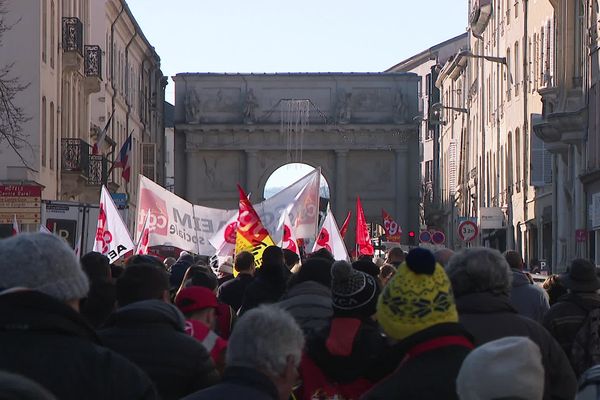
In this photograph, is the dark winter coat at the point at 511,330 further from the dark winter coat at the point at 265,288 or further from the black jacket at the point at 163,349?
the dark winter coat at the point at 265,288

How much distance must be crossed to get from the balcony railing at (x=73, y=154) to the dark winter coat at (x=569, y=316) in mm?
31090

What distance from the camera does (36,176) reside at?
36.1 m

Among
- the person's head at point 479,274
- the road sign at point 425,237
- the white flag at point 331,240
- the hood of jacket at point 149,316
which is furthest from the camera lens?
the road sign at point 425,237

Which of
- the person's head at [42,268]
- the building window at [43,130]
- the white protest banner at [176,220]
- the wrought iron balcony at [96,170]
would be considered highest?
the building window at [43,130]

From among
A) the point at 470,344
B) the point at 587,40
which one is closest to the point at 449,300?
the point at 470,344

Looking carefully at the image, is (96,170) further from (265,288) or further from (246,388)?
(246,388)

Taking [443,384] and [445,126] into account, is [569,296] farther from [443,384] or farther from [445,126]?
[445,126]

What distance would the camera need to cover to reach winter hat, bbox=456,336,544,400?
13.3 ft

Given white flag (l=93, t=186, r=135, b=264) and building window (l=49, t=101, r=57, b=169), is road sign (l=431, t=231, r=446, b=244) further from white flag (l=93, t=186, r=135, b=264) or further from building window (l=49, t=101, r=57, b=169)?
white flag (l=93, t=186, r=135, b=264)

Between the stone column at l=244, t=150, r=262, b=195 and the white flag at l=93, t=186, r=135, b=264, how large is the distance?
197 feet

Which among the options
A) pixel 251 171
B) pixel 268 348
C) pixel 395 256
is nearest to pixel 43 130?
pixel 395 256

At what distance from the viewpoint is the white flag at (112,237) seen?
19.0 metres


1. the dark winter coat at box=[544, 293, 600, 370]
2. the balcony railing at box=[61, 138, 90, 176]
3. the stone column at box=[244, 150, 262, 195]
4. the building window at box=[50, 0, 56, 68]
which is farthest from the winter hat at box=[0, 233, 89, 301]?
the stone column at box=[244, 150, 262, 195]

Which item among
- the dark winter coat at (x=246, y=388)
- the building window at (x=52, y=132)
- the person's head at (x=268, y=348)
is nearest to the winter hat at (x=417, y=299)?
the person's head at (x=268, y=348)
